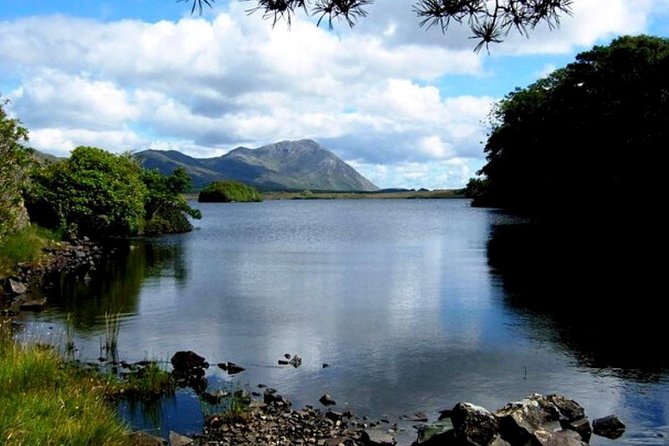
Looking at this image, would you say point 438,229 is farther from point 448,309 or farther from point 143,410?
point 143,410

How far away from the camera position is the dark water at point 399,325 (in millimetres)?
15798

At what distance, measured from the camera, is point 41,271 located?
34781 millimetres

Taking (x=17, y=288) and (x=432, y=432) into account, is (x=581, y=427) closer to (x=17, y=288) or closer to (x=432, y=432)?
(x=432, y=432)

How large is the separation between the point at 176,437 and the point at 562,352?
40.4ft

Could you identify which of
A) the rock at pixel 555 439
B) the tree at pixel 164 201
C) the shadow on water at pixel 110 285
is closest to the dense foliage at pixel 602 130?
the shadow on water at pixel 110 285

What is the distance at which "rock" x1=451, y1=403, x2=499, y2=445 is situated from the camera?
12.0m

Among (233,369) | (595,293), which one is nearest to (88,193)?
(233,369)

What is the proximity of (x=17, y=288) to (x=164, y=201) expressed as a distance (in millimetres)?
38347

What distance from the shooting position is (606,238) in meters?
54.2

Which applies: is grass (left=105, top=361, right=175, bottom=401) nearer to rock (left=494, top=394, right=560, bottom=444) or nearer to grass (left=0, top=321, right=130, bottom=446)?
grass (left=0, top=321, right=130, bottom=446)

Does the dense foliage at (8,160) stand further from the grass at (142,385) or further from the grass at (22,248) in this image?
the grass at (142,385)

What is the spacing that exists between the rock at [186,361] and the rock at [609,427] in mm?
10080

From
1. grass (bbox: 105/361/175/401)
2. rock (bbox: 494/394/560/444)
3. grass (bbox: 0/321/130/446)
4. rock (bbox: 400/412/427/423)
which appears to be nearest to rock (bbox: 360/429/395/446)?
rock (bbox: 400/412/427/423)

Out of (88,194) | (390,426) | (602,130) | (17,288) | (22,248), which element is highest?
(602,130)
